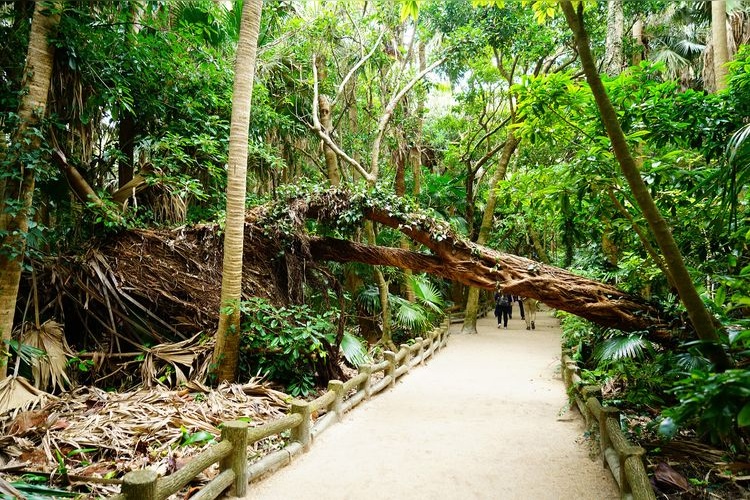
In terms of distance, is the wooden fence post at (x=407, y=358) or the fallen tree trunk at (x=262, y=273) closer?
the fallen tree trunk at (x=262, y=273)

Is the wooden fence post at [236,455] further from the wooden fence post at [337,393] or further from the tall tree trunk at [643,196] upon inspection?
the tall tree trunk at [643,196]

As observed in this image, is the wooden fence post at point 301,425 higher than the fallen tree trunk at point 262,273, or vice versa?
the fallen tree trunk at point 262,273

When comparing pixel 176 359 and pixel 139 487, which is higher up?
pixel 176 359

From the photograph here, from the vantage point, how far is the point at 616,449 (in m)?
3.83

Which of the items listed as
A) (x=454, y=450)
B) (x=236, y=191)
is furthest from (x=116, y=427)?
(x=454, y=450)

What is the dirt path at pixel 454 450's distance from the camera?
4004mm

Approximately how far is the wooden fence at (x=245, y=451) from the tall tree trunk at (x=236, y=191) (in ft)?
5.02

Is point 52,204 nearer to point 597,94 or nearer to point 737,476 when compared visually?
point 597,94

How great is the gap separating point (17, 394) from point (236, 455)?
9.61ft

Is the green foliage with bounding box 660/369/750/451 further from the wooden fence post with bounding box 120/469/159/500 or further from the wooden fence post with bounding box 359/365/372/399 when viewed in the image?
the wooden fence post with bounding box 359/365/372/399

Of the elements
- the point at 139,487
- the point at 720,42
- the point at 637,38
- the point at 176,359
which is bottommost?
the point at 139,487

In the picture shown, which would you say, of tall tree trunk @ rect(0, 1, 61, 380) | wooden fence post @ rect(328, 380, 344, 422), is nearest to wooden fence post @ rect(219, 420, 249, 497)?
wooden fence post @ rect(328, 380, 344, 422)

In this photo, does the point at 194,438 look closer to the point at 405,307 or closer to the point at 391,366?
the point at 391,366

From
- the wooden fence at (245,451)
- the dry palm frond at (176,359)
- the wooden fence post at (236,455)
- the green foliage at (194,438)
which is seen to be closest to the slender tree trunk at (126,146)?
the dry palm frond at (176,359)
